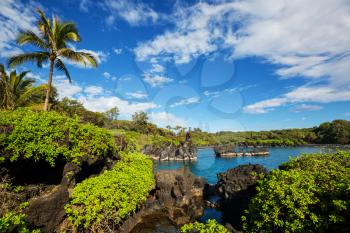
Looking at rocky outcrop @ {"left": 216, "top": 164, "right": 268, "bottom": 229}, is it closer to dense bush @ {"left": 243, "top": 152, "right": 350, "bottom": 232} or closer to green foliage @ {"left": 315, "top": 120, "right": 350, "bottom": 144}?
dense bush @ {"left": 243, "top": 152, "right": 350, "bottom": 232}

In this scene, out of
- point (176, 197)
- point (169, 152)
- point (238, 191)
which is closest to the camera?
point (238, 191)

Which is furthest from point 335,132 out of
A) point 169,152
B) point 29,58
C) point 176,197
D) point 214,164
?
point 29,58

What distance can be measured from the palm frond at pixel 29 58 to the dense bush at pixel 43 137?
8.92 meters

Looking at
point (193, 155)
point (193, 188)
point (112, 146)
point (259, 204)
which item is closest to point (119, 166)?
point (112, 146)

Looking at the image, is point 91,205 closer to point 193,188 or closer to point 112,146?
point 112,146

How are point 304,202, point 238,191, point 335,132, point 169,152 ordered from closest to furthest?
point 304,202 → point 238,191 → point 169,152 → point 335,132

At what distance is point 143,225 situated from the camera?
2094cm

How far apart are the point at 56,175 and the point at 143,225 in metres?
10.8

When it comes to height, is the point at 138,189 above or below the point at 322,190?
below

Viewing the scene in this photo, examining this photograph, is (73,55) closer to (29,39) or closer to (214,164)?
(29,39)

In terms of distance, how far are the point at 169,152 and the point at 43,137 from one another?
102 meters

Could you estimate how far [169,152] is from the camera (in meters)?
112

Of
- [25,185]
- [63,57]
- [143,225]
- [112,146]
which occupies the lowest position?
[143,225]

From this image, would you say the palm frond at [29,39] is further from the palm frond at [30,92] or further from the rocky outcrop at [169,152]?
the rocky outcrop at [169,152]
